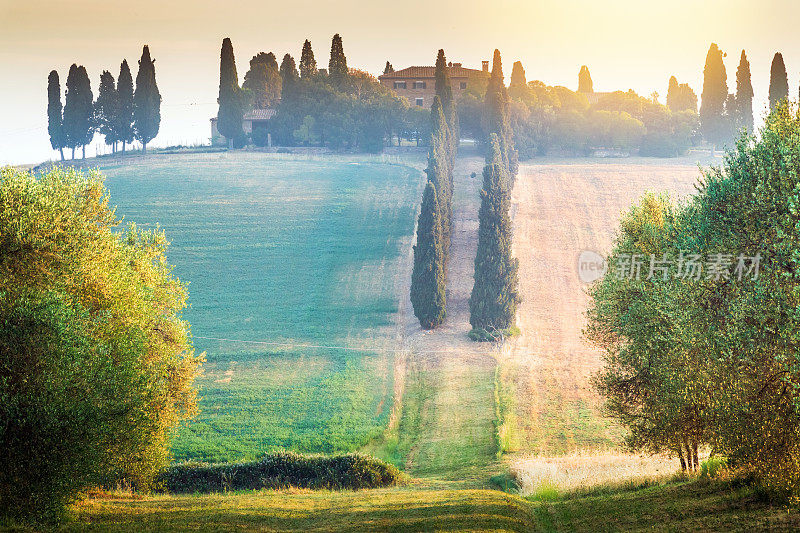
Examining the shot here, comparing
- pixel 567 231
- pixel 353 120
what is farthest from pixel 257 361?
pixel 353 120

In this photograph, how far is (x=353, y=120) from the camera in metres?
81.4

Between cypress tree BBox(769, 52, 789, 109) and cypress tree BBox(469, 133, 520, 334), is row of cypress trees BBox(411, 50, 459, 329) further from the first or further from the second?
cypress tree BBox(769, 52, 789, 109)

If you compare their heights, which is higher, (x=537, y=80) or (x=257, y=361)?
(x=537, y=80)

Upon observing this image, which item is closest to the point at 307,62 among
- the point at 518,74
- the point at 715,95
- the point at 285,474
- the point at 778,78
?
the point at 518,74

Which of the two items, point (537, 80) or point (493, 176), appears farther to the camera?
point (537, 80)

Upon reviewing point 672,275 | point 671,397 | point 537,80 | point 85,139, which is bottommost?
point 671,397

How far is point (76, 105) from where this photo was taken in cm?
8081

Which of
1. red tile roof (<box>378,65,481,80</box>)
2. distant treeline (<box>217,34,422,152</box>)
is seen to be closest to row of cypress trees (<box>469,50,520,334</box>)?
distant treeline (<box>217,34,422,152</box>)

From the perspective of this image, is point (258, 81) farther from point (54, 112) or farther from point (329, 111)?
point (54, 112)

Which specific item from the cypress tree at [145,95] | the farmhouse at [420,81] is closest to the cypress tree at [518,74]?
the farmhouse at [420,81]

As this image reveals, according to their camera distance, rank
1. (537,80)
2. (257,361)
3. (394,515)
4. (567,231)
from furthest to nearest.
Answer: (537,80) → (567,231) → (257,361) → (394,515)

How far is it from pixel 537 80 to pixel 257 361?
6605 centimetres

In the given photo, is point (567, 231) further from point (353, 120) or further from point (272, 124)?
point (272, 124)

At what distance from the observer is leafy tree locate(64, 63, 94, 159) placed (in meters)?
80.7
